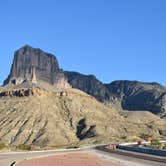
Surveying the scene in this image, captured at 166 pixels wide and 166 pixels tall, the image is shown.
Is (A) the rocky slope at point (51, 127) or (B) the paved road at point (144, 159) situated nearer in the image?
(B) the paved road at point (144, 159)

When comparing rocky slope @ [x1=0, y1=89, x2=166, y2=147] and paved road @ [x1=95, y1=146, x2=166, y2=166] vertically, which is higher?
rocky slope @ [x1=0, y1=89, x2=166, y2=147]

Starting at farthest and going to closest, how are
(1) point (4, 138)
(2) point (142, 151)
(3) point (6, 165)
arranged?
(1) point (4, 138)
(2) point (142, 151)
(3) point (6, 165)

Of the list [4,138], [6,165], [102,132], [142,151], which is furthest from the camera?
[102,132]

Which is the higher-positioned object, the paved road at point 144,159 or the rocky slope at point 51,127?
the rocky slope at point 51,127

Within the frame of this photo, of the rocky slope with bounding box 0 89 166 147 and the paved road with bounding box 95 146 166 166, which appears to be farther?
the rocky slope with bounding box 0 89 166 147

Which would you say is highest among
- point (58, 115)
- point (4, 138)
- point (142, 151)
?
point (58, 115)

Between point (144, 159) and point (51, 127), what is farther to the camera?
point (51, 127)

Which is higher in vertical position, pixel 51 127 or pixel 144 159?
pixel 51 127

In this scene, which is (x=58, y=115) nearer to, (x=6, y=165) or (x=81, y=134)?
(x=81, y=134)

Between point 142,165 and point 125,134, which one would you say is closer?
point 142,165

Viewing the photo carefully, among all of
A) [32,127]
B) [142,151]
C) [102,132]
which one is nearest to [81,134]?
[102,132]

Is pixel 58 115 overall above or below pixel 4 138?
above

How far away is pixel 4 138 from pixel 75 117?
3477cm

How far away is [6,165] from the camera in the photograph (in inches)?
1703
